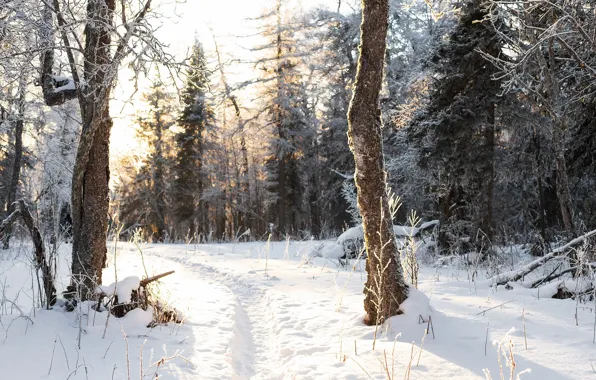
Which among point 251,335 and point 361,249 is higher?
point 361,249

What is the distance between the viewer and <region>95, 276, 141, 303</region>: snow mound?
4316mm

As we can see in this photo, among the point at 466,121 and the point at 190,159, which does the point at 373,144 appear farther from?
the point at 190,159

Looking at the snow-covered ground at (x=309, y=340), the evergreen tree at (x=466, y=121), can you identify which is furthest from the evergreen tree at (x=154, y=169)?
the snow-covered ground at (x=309, y=340)

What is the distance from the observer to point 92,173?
4.69 metres

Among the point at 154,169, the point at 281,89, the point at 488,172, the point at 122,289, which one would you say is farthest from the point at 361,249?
the point at 154,169

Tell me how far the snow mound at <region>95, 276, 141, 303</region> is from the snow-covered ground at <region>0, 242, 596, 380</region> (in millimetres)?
209

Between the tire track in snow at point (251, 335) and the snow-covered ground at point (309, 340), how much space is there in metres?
0.02

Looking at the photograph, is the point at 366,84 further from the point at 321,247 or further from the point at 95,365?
the point at 321,247

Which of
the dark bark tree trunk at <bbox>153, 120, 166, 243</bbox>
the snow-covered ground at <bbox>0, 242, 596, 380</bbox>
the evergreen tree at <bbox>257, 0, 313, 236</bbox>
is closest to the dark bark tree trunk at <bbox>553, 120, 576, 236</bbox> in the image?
the snow-covered ground at <bbox>0, 242, 596, 380</bbox>

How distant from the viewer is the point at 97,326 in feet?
13.5

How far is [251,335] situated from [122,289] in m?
1.63

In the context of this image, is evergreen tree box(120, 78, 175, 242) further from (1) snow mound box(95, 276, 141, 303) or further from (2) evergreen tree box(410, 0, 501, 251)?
(1) snow mound box(95, 276, 141, 303)

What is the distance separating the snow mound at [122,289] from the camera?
14.2 ft

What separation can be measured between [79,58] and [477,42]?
914cm
